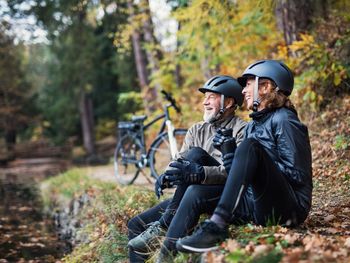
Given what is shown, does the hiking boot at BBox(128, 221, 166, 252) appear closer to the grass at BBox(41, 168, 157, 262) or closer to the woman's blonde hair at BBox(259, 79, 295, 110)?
the grass at BBox(41, 168, 157, 262)

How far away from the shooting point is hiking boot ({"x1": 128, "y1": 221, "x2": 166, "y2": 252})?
4.04 meters

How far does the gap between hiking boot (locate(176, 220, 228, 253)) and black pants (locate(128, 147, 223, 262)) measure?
35cm

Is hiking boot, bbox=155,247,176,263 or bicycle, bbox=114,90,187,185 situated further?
bicycle, bbox=114,90,187,185

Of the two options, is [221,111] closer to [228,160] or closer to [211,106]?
[211,106]

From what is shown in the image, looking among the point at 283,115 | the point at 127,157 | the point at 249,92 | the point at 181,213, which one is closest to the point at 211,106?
the point at 249,92

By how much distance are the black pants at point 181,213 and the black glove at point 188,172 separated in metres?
0.06

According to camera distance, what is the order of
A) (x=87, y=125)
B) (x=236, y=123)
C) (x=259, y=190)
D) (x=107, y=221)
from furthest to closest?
(x=87, y=125)
(x=107, y=221)
(x=236, y=123)
(x=259, y=190)

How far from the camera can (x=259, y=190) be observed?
3.46m

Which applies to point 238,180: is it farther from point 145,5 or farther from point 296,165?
point 145,5

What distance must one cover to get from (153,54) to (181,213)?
1145 cm

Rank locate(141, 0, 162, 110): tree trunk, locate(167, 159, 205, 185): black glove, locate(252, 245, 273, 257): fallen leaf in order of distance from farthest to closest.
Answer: locate(141, 0, 162, 110): tree trunk < locate(167, 159, 205, 185): black glove < locate(252, 245, 273, 257): fallen leaf

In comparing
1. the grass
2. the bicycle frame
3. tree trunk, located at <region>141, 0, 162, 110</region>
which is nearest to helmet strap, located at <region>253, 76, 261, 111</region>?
the grass

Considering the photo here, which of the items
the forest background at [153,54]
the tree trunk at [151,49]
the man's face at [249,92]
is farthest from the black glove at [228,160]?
the tree trunk at [151,49]

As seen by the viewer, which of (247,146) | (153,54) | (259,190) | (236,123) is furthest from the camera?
(153,54)
